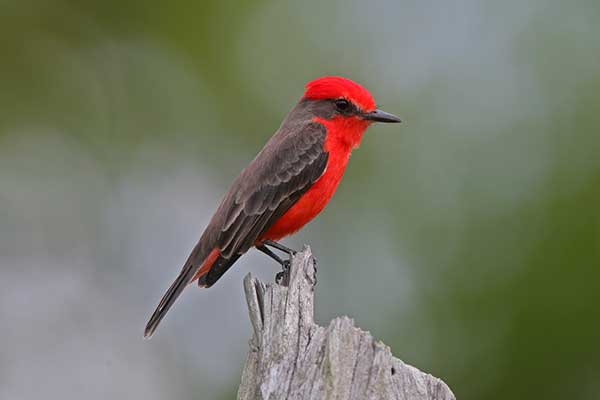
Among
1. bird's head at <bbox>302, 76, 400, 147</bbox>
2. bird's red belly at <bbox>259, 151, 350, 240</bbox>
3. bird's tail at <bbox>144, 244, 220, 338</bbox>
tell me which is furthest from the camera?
bird's head at <bbox>302, 76, 400, 147</bbox>

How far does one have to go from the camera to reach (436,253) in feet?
23.9

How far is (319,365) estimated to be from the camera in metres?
3.88

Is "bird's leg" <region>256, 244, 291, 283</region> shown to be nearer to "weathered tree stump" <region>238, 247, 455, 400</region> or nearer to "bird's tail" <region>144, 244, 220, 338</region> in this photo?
"bird's tail" <region>144, 244, 220, 338</region>

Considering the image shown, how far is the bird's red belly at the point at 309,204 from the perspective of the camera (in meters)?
6.51

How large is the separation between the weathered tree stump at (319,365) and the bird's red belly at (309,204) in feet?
7.77

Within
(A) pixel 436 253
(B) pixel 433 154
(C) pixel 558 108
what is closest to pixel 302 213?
(A) pixel 436 253

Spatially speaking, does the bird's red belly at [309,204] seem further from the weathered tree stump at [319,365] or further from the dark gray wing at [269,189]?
the weathered tree stump at [319,365]

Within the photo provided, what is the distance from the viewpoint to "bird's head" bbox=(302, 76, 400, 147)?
691cm

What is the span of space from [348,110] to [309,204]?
0.84 meters

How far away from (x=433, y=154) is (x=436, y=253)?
98cm

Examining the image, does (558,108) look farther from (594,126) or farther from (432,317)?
(432,317)

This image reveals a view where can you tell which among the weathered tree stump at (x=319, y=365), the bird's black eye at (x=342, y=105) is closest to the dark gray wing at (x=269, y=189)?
the bird's black eye at (x=342, y=105)

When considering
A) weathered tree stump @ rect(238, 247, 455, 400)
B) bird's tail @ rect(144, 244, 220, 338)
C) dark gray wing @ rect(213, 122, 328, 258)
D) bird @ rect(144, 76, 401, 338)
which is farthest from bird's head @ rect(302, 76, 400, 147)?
weathered tree stump @ rect(238, 247, 455, 400)

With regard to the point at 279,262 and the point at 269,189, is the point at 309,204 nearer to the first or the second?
the point at 269,189
